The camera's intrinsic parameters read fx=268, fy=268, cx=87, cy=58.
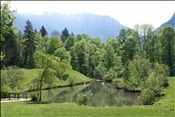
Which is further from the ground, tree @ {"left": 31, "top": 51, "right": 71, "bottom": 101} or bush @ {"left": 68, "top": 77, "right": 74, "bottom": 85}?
tree @ {"left": 31, "top": 51, "right": 71, "bottom": 101}

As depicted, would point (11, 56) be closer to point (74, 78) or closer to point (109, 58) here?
point (74, 78)

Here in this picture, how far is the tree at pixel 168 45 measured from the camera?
87425 millimetres

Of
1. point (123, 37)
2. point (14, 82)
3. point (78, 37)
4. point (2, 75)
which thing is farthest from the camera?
point (78, 37)

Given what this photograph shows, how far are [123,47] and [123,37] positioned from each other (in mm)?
10111

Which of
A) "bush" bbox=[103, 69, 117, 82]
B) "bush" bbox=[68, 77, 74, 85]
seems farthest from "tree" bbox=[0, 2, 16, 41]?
"bush" bbox=[103, 69, 117, 82]

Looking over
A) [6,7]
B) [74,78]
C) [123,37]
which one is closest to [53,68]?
[6,7]

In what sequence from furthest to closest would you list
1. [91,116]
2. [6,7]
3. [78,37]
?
[78,37], [91,116], [6,7]


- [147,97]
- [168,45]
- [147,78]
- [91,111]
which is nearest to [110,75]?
[168,45]

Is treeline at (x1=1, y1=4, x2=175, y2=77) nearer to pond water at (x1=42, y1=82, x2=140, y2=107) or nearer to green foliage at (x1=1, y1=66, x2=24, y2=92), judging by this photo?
green foliage at (x1=1, y1=66, x2=24, y2=92)

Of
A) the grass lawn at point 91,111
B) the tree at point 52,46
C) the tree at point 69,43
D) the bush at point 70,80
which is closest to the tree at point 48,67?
the grass lawn at point 91,111

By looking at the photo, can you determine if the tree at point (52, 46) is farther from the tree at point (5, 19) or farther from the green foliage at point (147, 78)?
the tree at point (5, 19)

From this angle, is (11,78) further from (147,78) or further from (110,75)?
(110,75)

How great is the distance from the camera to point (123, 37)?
113 m

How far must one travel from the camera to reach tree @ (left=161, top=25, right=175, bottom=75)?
87425mm
